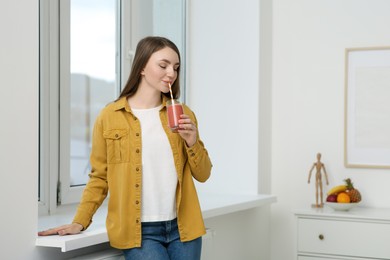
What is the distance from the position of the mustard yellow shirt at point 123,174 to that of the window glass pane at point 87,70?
0.85 meters

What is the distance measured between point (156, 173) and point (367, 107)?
2008 mm

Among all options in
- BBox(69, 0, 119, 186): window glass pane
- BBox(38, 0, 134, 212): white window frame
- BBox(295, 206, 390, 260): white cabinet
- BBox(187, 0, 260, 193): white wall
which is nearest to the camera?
BBox(38, 0, 134, 212): white window frame

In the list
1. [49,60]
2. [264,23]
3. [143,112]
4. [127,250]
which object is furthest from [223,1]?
[127,250]

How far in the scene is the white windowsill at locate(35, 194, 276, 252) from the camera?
204 centimetres

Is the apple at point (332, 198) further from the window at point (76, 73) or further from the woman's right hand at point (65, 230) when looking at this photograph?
the woman's right hand at point (65, 230)

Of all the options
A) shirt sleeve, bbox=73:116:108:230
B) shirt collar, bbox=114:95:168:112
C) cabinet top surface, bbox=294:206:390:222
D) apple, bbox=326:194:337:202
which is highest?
shirt collar, bbox=114:95:168:112

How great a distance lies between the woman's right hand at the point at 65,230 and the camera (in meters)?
2.08

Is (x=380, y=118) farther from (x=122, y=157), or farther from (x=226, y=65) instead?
(x=122, y=157)

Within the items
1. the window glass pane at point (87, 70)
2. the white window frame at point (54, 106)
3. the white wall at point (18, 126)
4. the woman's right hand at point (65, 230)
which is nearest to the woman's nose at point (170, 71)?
the white wall at point (18, 126)

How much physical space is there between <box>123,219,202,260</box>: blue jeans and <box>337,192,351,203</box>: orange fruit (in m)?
1.57

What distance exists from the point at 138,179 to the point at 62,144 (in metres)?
0.84

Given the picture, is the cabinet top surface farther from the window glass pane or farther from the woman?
the woman

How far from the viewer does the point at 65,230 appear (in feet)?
6.84

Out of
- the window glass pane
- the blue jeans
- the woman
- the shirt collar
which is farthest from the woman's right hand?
the window glass pane
